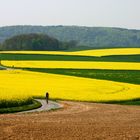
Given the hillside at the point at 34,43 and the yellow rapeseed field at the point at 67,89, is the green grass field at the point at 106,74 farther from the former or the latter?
the hillside at the point at 34,43

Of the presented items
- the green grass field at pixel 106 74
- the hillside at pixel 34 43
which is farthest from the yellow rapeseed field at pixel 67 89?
the hillside at pixel 34 43

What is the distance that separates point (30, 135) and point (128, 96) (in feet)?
90.7

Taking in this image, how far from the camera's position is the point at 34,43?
560 ft

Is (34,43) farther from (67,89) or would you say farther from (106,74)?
(67,89)

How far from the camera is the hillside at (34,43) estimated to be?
560 feet

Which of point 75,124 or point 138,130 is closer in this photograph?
point 138,130

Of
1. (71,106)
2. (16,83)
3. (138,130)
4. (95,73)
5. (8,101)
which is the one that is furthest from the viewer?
(95,73)

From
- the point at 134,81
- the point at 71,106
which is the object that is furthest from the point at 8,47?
the point at 71,106

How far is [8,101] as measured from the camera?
1280 inches

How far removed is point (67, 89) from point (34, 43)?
407 feet

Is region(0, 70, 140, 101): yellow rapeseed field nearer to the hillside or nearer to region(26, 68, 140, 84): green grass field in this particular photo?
region(26, 68, 140, 84): green grass field

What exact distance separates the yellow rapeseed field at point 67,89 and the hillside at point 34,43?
109 m

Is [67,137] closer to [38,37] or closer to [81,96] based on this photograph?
[81,96]

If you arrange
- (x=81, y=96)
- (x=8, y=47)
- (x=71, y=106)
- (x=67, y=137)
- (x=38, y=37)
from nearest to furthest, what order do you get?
(x=67, y=137)
(x=71, y=106)
(x=81, y=96)
(x=38, y=37)
(x=8, y=47)
